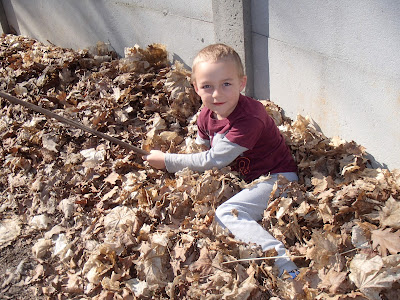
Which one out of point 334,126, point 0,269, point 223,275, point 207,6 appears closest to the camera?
point 223,275

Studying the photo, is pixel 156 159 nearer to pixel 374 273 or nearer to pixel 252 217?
pixel 252 217

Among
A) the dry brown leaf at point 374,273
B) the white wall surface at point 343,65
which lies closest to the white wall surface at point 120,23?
the white wall surface at point 343,65

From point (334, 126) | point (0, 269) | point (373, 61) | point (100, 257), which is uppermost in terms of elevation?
point (373, 61)

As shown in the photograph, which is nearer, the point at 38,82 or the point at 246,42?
the point at 246,42

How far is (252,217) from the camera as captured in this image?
8.51 feet

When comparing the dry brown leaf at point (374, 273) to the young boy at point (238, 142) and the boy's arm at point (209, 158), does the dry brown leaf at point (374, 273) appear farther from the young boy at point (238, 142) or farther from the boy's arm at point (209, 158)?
the boy's arm at point (209, 158)

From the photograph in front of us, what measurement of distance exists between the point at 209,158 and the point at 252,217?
0.48 m

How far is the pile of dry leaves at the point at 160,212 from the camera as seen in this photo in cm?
220

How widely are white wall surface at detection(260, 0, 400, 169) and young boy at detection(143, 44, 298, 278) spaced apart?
49cm

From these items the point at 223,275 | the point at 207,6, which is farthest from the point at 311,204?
the point at 207,6

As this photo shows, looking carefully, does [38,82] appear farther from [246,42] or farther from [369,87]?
[369,87]

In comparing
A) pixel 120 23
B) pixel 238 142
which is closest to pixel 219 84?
pixel 238 142

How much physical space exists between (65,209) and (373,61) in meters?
2.27

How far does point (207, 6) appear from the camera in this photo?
360 centimetres
